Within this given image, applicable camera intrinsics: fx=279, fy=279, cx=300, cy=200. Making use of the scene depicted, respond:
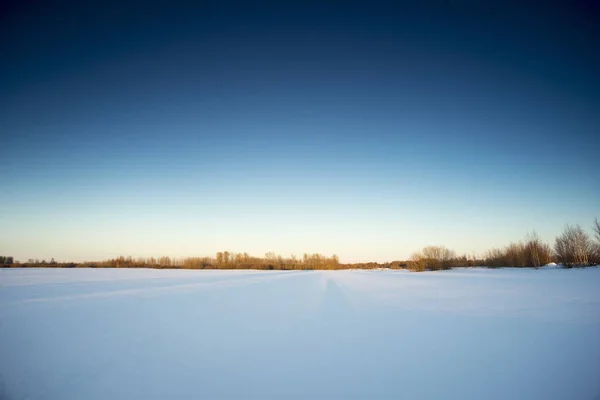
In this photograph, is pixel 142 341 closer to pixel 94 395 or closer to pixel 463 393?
pixel 94 395

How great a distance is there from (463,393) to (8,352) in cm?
490

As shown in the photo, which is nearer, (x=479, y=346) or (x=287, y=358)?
(x=287, y=358)

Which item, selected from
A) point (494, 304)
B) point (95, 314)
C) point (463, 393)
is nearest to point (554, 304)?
point (494, 304)

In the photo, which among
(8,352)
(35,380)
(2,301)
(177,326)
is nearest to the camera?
(35,380)

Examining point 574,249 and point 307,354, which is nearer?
point 307,354

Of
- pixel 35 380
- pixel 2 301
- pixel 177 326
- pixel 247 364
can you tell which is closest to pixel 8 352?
pixel 35 380

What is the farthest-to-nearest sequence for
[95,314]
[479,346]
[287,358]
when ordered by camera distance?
[95,314], [479,346], [287,358]

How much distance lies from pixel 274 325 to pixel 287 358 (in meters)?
1.43

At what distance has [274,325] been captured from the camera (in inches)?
168

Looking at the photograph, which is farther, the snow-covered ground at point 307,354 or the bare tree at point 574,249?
the bare tree at point 574,249

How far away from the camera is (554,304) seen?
17.2 feet

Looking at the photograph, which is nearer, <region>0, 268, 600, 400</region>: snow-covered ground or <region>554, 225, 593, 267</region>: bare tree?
<region>0, 268, 600, 400</region>: snow-covered ground

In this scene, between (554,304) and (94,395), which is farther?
(554,304)

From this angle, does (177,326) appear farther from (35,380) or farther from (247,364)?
(247,364)
